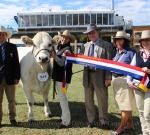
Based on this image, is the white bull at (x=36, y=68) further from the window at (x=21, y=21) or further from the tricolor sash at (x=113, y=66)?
the window at (x=21, y=21)

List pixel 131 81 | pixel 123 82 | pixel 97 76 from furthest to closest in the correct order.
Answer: pixel 97 76 < pixel 123 82 < pixel 131 81

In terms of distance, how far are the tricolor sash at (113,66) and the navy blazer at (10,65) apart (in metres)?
1.19

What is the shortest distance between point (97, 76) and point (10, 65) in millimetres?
1966

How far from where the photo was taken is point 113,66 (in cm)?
412

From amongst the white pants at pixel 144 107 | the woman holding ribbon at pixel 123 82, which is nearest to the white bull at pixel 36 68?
the woman holding ribbon at pixel 123 82

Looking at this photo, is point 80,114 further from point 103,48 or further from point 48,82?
point 103,48

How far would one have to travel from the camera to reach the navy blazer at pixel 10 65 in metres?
4.72

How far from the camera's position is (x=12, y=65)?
4.82 m

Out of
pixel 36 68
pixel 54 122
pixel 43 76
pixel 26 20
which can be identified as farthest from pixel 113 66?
pixel 26 20

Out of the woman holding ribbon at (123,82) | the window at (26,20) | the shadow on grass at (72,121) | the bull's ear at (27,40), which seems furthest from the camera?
the window at (26,20)

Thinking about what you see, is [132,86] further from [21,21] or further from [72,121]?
[21,21]

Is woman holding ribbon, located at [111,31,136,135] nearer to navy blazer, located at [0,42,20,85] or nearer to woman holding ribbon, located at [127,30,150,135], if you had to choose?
woman holding ribbon, located at [127,30,150,135]

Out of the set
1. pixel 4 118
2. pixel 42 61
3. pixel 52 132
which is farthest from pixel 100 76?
pixel 4 118

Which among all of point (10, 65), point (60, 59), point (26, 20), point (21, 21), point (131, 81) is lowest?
point (131, 81)
